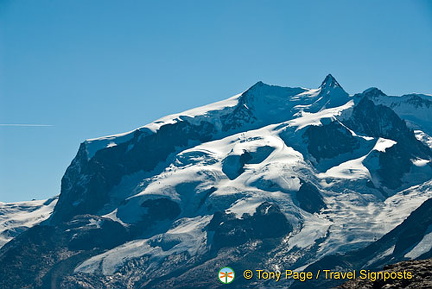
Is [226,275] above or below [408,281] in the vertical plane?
above

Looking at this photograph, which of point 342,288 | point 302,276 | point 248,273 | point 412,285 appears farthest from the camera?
point 248,273

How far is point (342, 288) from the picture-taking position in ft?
244

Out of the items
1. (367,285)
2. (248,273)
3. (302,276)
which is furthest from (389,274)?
(248,273)

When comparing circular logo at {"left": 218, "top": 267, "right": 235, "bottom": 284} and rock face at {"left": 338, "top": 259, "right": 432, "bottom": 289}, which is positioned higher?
circular logo at {"left": 218, "top": 267, "right": 235, "bottom": 284}

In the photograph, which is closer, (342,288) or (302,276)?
(342,288)

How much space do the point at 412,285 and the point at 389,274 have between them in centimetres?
299

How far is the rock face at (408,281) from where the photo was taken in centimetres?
6994

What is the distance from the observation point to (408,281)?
70.8 meters

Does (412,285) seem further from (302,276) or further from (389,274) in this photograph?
(302,276)

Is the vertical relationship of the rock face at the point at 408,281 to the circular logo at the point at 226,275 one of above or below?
below

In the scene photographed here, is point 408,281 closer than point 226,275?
Yes

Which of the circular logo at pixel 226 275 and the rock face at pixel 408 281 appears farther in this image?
the circular logo at pixel 226 275

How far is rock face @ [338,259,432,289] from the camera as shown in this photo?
229 feet

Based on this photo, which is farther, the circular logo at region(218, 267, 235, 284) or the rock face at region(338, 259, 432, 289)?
the circular logo at region(218, 267, 235, 284)
